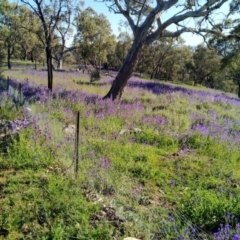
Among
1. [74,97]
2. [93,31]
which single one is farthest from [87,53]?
[74,97]

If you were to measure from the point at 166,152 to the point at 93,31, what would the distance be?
84.3 feet

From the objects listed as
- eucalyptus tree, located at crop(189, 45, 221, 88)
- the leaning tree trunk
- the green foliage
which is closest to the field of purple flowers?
the green foliage

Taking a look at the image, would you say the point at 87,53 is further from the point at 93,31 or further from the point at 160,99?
the point at 160,99

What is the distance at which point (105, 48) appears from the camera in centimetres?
3180

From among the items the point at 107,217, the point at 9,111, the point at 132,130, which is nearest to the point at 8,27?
the point at 9,111

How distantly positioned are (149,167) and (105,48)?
2751 cm

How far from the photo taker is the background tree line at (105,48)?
2093 centimetres

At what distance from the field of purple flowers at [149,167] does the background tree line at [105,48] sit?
7.31 meters

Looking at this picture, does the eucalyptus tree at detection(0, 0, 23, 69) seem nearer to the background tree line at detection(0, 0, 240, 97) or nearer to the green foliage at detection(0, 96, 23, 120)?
the background tree line at detection(0, 0, 240, 97)

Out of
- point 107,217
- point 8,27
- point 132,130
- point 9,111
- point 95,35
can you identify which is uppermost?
point 8,27

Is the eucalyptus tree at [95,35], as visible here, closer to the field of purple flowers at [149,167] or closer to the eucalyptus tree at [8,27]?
the eucalyptus tree at [8,27]

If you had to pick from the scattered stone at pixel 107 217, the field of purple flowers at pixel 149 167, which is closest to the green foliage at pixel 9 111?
the field of purple flowers at pixel 149 167

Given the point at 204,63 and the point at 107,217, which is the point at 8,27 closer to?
the point at 204,63

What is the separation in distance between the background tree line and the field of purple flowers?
7.31 metres
